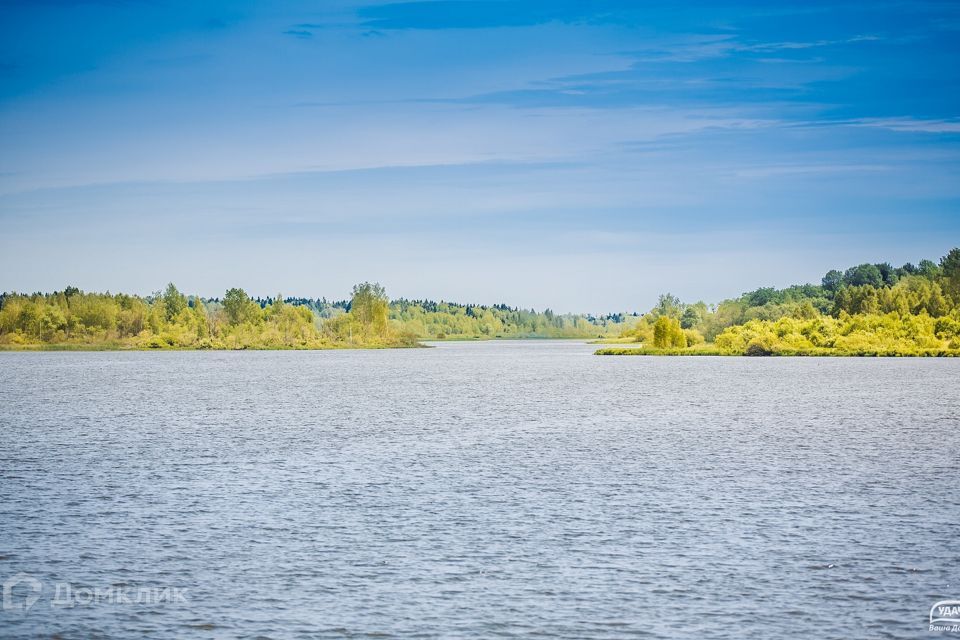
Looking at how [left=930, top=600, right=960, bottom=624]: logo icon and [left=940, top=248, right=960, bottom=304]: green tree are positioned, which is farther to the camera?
[left=940, top=248, right=960, bottom=304]: green tree

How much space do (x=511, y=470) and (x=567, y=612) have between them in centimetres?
1793

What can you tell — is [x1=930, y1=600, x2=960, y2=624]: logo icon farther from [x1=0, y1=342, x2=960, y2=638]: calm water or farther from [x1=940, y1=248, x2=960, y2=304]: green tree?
[x1=940, y1=248, x2=960, y2=304]: green tree

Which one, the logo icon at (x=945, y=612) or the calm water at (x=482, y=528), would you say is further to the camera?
the calm water at (x=482, y=528)

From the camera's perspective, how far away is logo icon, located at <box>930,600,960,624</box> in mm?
16297

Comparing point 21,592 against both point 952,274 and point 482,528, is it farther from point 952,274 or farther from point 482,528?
point 952,274

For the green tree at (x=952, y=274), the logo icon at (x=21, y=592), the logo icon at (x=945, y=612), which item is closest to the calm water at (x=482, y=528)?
the logo icon at (x=21, y=592)

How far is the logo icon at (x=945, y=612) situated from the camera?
1630 centimetres

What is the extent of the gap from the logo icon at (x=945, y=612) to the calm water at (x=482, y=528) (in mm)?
345

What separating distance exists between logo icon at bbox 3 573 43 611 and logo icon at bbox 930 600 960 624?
16143mm

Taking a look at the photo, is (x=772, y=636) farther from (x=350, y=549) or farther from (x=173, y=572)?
(x=173, y=572)

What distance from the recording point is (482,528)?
2395 centimetres

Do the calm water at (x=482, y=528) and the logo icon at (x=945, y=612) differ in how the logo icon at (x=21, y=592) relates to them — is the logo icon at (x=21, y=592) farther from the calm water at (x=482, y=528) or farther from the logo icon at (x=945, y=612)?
the logo icon at (x=945, y=612)

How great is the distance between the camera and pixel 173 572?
1972 cm

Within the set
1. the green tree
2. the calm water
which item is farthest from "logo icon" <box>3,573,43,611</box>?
the green tree
